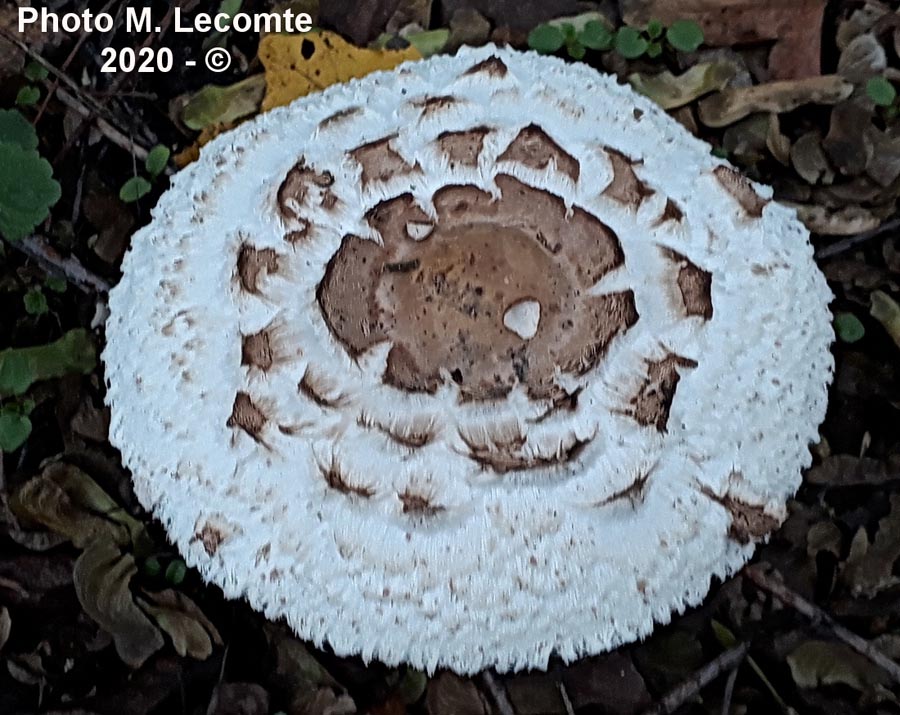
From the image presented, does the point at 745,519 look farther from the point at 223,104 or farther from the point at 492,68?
the point at 223,104

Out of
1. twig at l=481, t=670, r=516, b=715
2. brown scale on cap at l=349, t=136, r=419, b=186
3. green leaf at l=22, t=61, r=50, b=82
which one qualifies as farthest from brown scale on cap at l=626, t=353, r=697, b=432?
green leaf at l=22, t=61, r=50, b=82

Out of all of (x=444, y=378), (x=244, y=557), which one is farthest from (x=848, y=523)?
(x=244, y=557)

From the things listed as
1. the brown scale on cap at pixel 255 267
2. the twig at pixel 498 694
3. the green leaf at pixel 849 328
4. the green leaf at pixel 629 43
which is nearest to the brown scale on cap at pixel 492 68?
the brown scale on cap at pixel 255 267

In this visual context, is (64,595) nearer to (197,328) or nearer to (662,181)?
(197,328)

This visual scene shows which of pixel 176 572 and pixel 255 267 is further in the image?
pixel 176 572

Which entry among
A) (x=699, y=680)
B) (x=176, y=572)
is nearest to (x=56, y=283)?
(x=176, y=572)

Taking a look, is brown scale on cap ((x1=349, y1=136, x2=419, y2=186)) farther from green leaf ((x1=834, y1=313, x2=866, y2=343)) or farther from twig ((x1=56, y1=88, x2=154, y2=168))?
green leaf ((x1=834, y1=313, x2=866, y2=343))

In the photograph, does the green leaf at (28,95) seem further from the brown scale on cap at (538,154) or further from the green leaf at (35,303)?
the brown scale on cap at (538,154)
